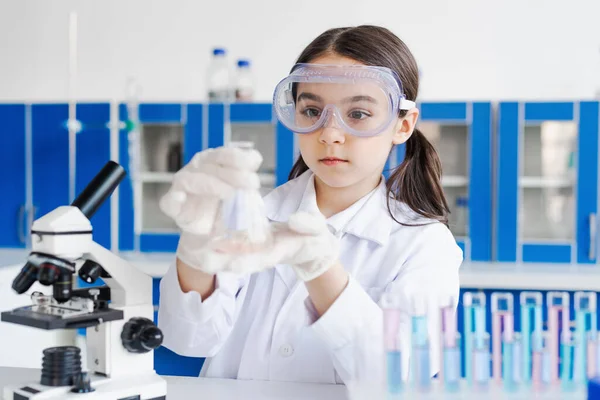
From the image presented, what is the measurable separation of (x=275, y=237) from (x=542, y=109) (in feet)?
9.09

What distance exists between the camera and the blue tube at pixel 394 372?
107 centimetres

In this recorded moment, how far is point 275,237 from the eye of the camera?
1.11 m

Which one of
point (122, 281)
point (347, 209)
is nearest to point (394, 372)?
point (122, 281)

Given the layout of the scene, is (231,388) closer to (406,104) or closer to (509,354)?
(509,354)

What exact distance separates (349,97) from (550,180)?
7.95 ft

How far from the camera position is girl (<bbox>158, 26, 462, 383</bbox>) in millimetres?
1277

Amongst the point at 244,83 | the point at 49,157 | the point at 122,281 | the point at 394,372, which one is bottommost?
the point at 394,372

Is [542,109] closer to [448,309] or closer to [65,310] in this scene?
[448,309]

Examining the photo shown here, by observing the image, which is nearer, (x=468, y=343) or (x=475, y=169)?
(x=468, y=343)

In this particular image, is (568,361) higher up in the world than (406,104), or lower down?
lower down

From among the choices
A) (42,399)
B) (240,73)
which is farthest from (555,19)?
(42,399)

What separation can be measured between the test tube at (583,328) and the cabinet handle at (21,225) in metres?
3.45

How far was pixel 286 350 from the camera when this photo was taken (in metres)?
1.50

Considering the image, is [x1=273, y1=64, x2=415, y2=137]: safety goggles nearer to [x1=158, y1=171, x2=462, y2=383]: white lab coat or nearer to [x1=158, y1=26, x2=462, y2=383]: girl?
[x1=158, y1=26, x2=462, y2=383]: girl
